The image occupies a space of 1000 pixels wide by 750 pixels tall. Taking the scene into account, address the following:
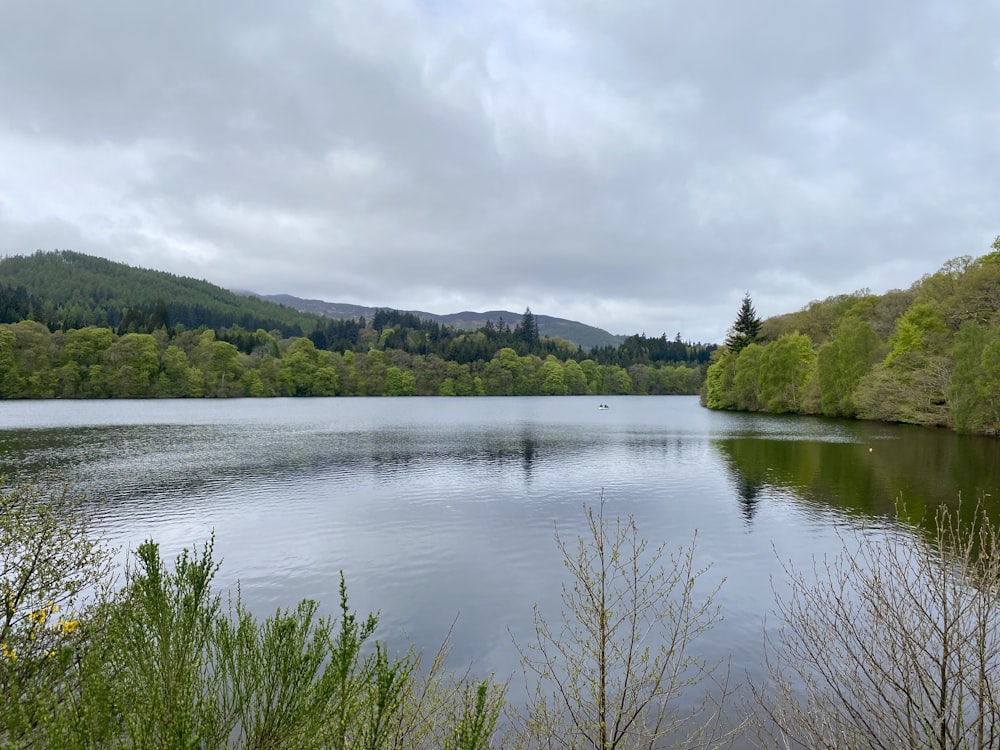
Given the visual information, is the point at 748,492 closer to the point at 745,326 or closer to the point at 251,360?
the point at 745,326

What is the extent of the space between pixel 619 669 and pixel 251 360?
438 feet

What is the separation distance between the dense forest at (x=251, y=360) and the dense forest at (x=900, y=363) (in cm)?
6907

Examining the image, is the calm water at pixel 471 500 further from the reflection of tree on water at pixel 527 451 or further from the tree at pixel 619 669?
the tree at pixel 619 669

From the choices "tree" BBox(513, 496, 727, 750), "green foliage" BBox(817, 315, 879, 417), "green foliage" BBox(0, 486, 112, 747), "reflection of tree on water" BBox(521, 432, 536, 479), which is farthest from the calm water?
"green foliage" BBox(817, 315, 879, 417)

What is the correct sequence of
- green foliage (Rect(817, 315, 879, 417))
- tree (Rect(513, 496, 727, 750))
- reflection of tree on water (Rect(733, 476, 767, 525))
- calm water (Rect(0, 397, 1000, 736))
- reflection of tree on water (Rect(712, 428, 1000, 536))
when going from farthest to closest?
green foliage (Rect(817, 315, 879, 417)) < reflection of tree on water (Rect(712, 428, 1000, 536)) < reflection of tree on water (Rect(733, 476, 767, 525)) < calm water (Rect(0, 397, 1000, 736)) < tree (Rect(513, 496, 727, 750))

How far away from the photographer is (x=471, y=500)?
82.1 feet

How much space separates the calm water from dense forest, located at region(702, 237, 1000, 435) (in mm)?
5488

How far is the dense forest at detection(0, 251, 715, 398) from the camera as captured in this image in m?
104

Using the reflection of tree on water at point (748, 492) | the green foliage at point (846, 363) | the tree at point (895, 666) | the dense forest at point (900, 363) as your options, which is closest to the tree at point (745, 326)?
the dense forest at point (900, 363)

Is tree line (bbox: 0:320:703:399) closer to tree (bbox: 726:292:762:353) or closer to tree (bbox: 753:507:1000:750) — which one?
tree (bbox: 726:292:762:353)

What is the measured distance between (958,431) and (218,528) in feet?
188

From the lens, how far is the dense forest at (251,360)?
104 m

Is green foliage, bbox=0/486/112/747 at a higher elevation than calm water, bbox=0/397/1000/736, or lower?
higher

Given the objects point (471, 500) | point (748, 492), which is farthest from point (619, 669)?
point (748, 492)
